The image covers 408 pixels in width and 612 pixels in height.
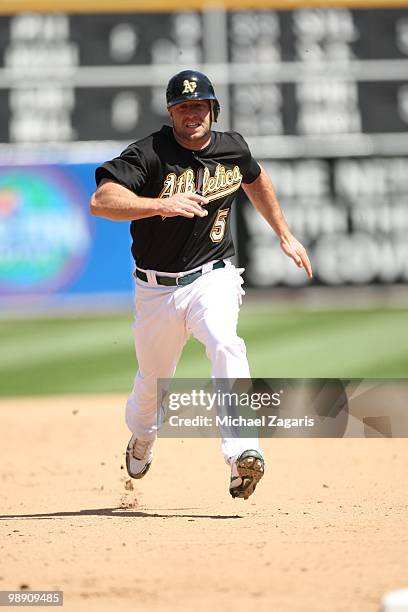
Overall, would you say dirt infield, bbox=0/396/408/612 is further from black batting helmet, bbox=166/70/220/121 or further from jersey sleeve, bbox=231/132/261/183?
black batting helmet, bbox=166/70/220/121

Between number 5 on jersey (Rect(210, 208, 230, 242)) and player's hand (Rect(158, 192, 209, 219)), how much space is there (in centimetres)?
43

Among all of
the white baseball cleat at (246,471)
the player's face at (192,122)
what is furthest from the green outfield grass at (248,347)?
the white baseball cleat at (246,471)

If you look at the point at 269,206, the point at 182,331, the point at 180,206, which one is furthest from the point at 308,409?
the point at 180,206

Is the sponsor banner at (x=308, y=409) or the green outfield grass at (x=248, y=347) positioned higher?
the green outfield grass at (x=248, y=347)

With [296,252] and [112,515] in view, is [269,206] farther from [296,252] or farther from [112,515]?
[112,515]

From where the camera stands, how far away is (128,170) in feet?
14.5

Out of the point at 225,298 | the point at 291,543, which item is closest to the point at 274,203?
the point at 225,298

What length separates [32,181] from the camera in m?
13.4

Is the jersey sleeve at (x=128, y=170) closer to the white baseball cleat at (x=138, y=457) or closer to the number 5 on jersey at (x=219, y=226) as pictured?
the number 5 on jersey at (x=219, y=226)

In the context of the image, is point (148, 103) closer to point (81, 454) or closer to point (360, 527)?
point (81, 454)

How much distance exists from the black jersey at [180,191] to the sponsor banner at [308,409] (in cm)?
113

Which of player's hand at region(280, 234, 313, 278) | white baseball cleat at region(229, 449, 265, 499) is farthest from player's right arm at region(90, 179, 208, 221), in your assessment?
white baseball cleat at region(229, 449, 265, 499)

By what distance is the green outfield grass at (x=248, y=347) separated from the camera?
31.4 ft

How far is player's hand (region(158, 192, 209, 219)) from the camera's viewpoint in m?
4.17
